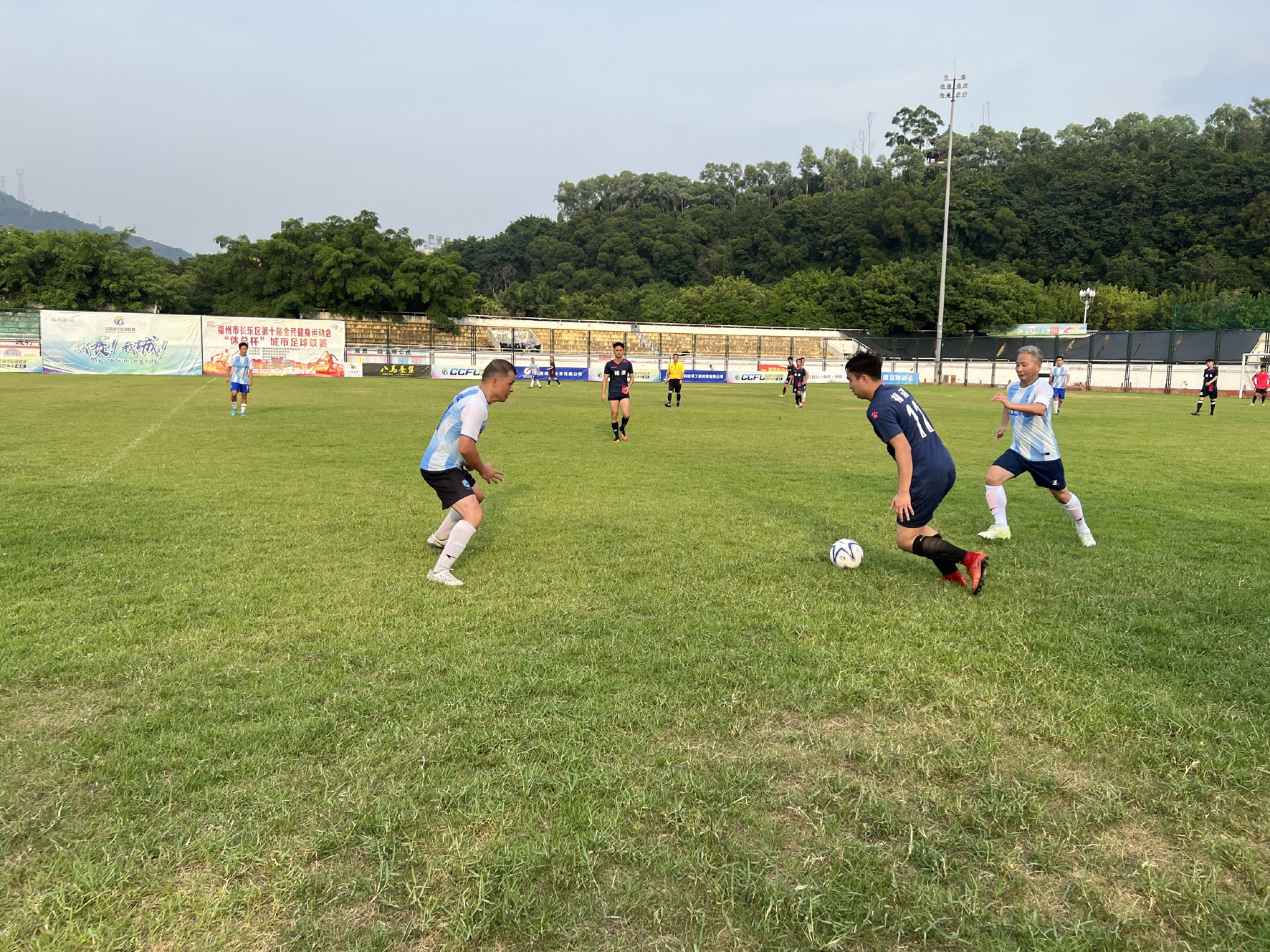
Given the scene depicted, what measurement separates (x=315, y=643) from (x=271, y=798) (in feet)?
5.37

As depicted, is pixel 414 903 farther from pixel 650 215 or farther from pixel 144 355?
pixel 650 215

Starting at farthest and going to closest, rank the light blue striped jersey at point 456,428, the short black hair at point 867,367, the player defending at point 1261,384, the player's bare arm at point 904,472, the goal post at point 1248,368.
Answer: the goal post at point 1248,368 < the player defending at point 1261,384 < the light blue striped jersey at point 456,428 < the short black hair at point 867,367 < the player's bare arm at point 904,472

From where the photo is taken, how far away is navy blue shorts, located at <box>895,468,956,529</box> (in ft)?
18.0

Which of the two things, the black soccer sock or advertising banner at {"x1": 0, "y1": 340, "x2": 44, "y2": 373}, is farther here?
advertising banner at {"x1": 0, "y1": 340, "x2": 44, "y2": 373}

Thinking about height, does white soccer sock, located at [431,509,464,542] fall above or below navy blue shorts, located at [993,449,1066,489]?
below

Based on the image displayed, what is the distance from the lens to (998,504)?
282 inches

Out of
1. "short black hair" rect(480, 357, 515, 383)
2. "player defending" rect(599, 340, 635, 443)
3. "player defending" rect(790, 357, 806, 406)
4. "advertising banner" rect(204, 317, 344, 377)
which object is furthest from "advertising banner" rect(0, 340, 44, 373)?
"short black hair" rect(480, 357, 515, 383)

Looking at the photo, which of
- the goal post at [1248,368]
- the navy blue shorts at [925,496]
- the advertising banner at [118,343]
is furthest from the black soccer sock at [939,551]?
the goal post at [1248,368]

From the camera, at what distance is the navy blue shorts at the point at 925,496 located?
5492mm

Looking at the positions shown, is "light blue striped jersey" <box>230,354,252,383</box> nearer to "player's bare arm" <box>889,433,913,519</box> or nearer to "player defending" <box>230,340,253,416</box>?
"player defending" <box>230,340,253,416</box>

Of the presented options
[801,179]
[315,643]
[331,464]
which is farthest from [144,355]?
[801,179]

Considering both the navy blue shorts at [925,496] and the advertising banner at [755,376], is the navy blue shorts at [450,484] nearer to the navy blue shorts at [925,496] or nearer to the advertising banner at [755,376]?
the navy blue shorts at [925,496]

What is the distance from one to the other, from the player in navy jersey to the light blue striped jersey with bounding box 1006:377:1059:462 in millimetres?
2033

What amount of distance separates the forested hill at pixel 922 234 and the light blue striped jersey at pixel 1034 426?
49694 mm
